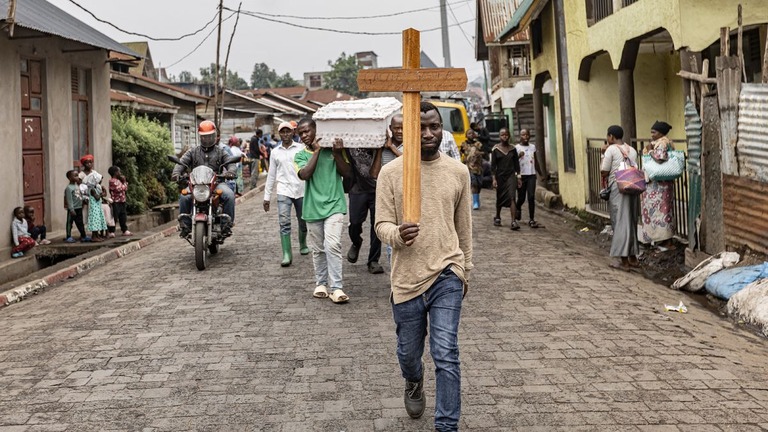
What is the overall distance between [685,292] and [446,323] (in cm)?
561

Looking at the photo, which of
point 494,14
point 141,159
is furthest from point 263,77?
point 141,159

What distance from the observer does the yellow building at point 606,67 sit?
40.5ft

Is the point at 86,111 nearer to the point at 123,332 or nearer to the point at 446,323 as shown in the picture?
the point at 123,332

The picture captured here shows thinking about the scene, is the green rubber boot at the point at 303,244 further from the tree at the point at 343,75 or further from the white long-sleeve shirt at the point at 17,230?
the tree at the point at 343,75

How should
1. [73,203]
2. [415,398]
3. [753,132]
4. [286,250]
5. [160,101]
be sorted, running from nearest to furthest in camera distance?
[415,398], [753,132], [286,250], [73,203], [160,101]

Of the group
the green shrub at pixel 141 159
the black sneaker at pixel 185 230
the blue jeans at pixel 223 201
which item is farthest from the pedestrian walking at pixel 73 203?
the black sneaker at pixel 185 230

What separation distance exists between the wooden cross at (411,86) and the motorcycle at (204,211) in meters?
5.92

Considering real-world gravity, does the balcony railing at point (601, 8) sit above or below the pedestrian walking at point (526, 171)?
above

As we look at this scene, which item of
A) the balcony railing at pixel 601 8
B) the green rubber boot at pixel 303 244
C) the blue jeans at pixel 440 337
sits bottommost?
the blue jeans at pixel 440 337

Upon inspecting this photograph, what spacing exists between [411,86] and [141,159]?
650 inches

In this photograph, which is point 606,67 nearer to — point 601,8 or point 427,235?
point 601,8

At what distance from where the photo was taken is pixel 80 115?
1675 centimetres

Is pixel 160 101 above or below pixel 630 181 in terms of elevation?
above

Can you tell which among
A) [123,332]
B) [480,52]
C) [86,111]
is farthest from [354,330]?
[480,52]
